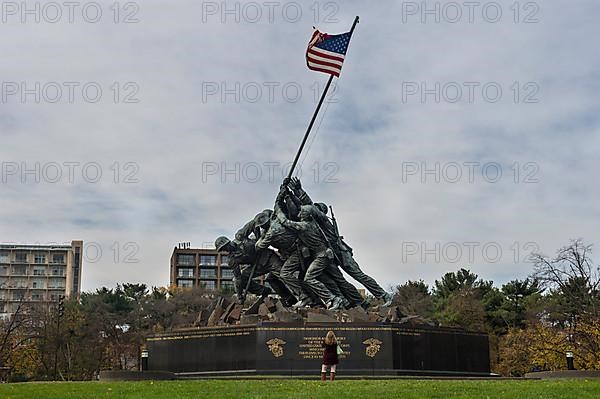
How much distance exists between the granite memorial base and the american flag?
11.0 metres

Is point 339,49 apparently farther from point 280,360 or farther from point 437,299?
point 437,299

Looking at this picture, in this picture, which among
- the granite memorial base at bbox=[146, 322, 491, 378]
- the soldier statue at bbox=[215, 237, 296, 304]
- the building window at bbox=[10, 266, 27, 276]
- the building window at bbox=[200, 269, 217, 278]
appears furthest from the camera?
the building window at bbox=[10, 266, 27, 276]

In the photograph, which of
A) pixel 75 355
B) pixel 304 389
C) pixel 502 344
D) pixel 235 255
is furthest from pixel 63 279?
pixel 304 389

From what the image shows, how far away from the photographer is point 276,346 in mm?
30156

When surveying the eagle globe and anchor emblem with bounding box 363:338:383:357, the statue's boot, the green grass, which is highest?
the statue's boot

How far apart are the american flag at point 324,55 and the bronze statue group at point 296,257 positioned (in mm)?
4916

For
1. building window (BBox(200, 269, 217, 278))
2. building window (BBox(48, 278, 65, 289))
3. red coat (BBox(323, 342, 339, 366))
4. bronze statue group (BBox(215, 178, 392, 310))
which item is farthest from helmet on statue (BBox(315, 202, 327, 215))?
building window (BBox(48, 278, 65, 289))

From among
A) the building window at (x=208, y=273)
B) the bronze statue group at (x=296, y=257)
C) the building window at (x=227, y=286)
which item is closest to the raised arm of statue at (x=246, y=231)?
the bronze statue group at (x=296, y=257)

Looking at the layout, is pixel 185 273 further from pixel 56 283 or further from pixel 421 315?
pixel 421 315

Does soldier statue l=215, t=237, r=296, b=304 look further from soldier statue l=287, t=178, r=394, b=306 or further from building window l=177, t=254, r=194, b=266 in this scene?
building window l=177, t=254, r=194, b=266

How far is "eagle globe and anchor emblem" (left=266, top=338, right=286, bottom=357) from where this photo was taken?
98.8ft

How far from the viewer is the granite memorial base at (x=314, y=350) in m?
30.1

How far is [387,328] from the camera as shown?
3053 cm

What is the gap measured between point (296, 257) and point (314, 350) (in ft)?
19.2
